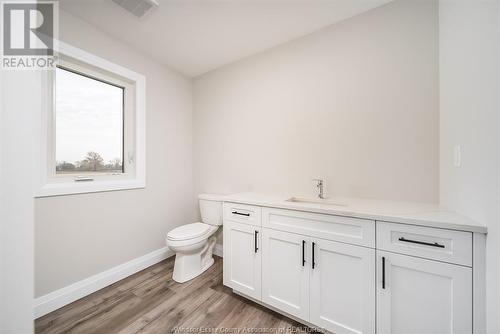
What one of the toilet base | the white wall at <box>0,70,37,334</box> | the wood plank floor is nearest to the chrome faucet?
the wood plank floor

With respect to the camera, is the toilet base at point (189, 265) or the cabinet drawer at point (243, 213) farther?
the toilet base at point (189, 265)

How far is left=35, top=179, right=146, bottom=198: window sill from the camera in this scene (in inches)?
58.6

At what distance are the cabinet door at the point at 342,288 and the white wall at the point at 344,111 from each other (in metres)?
0.61

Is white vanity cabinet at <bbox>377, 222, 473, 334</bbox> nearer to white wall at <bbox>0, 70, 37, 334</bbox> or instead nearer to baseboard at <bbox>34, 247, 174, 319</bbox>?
white wall at <bbox>0, 70, 37, 334</bbox>

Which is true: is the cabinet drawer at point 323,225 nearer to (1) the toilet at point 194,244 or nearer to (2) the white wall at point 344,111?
(2) the white wall at point 344,111

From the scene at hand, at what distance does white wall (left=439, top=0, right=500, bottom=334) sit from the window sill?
2578 millimetres

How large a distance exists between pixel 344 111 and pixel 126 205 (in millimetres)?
2303

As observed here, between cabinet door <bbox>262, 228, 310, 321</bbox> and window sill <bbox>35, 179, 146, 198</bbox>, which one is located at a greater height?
window sill <bbox>35, 179, 146, 198</bbox>

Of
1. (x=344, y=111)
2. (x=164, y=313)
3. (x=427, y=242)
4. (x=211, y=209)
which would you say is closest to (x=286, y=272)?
(x=427, y=242)

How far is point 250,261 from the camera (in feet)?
5.12

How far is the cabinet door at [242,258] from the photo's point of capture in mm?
1525

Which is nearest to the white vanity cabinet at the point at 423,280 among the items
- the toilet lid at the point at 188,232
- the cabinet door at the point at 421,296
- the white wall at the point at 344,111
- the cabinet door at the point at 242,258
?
the cabinet door at the point at 421,296

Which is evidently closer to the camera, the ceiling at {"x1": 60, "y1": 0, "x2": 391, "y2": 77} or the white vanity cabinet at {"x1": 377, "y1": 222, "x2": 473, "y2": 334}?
the white vanity cabinet at {"x1": 377, "y1": 222, "x2": 473, "y2": 334}

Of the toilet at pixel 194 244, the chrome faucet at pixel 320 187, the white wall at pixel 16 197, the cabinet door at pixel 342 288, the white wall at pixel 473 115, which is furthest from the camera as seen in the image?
the toilet at pixel 194 244
